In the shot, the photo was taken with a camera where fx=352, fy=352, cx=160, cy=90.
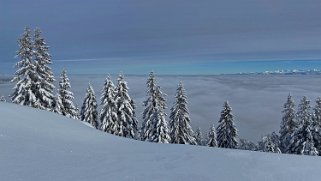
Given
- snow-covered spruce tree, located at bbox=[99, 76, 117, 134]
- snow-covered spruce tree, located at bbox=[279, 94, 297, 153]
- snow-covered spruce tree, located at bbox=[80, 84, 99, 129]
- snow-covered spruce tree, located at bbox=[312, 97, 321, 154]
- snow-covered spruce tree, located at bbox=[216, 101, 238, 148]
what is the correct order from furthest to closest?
snow-covered spruce tree, located at bbox=[80, 84, 99, 129] → snow-covered spruce tree, located at bbox=[279, 94, 297, 153] → snow-covered spruce tree, located at bbox=[216, 101, 238, 148] → snow-covered spruce tree, located at bbox=[99, 76, 117, 134] → snow-covered spruce tree, located at bbox=[312, 97, 321, 154]

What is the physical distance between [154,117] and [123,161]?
29.0m

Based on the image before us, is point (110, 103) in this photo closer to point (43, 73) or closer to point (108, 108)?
point (108, 108)

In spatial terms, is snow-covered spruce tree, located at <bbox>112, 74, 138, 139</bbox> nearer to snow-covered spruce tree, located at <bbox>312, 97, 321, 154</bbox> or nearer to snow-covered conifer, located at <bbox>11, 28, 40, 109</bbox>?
snow-covered conifer, located at <bbox>11, 28, 40, 109</bbox>

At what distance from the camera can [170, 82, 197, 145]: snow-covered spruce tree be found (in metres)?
40.3

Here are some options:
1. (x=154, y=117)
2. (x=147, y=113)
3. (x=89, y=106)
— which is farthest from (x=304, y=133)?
(x=89, y=106)

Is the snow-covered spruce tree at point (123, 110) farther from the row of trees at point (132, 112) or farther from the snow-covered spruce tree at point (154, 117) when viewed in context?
the snow-covered spruce tree at point (154, 117)

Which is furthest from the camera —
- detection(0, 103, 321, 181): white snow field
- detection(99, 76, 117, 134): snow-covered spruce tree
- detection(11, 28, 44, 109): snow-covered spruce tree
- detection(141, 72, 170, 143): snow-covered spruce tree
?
detection(99, 76, 117, 134): snow-covered spruce tree

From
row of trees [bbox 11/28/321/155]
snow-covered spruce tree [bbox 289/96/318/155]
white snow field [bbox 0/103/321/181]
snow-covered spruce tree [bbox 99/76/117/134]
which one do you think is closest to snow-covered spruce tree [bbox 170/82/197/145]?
row of trees [bbox 11/28/321/155]

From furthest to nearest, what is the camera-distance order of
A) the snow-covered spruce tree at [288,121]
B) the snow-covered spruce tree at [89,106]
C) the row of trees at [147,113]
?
the snow-covered spruce tree at [89,106] < the snow-covered spruce tree at [288,121] < the row of trees at [147,113]

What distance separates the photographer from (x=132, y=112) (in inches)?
1656

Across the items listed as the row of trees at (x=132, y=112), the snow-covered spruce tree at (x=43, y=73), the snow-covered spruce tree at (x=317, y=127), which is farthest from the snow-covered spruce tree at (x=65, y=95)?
the snow-covered spruce tree at (x=317, y=127)

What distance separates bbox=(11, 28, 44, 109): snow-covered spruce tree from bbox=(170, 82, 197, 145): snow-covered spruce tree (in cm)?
1492

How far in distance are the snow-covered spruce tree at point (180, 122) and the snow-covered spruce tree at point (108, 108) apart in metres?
6.85

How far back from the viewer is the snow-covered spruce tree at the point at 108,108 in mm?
39662
